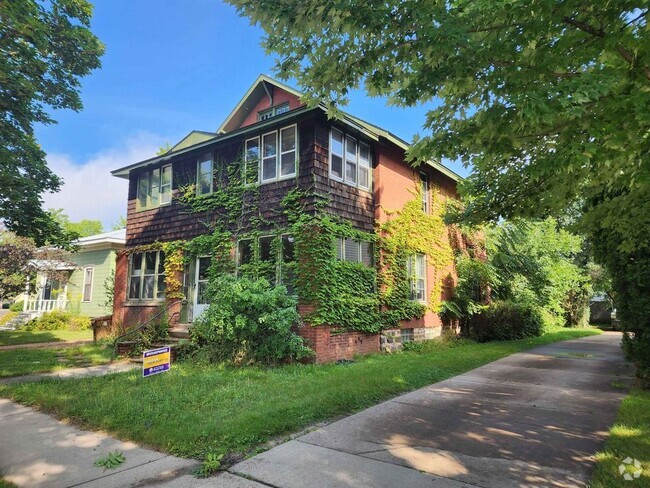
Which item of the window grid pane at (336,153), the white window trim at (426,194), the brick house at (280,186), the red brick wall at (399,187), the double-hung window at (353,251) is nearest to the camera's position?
the brick house at (280,186)

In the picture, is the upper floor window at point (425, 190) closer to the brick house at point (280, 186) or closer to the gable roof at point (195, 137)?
the brick house at point (280, 186)

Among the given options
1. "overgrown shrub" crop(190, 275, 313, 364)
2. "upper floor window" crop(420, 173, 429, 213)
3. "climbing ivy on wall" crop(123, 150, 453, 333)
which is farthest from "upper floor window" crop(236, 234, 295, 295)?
"upper floor window" crop(420, 173, 429, 213)

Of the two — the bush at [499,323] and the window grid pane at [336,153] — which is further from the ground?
the window grid pane at [336,153]

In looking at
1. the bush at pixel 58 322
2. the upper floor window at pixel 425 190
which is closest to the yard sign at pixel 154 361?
the upper floor window at pixel 425 190

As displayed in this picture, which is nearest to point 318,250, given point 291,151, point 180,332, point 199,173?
point 291,151

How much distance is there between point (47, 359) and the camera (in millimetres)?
11547

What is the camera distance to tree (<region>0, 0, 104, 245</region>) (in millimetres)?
11852

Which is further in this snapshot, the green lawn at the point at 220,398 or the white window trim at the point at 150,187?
the white window trim at the point at 150,187

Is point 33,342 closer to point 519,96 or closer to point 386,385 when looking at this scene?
point 386,385

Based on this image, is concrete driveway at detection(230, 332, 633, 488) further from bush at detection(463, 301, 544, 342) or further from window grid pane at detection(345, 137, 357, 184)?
bush at detection(463, 301, 544, 342)

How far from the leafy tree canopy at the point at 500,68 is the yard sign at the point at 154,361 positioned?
523 cm

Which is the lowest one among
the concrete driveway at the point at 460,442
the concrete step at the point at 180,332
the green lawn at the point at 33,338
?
the concrete driveway at the point at 460,442

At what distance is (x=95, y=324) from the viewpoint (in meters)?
15.7

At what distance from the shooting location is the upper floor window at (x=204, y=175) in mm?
14226
